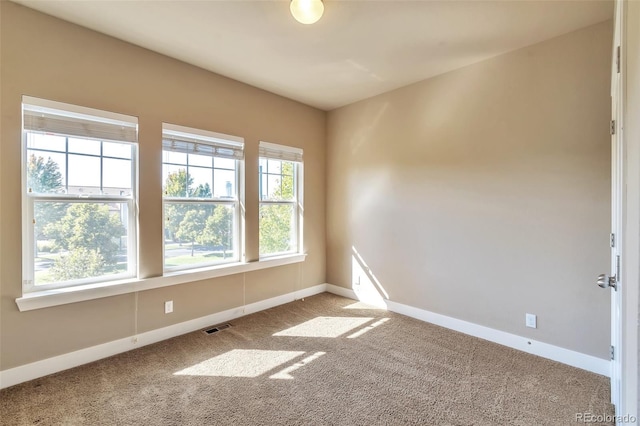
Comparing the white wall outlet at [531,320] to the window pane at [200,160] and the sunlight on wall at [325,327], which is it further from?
the window pane at [200,160]

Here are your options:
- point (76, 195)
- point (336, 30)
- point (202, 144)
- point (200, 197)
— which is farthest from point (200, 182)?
point (336, 30)

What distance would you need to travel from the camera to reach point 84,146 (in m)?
2.49

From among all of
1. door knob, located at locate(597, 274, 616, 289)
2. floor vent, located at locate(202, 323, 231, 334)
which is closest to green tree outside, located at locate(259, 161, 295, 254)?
floor vent, located at locate(202, 323, 231, 334)

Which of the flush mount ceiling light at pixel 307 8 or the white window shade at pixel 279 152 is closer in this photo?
the flush mount ceiling light at pixel 307 8

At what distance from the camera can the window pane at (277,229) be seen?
3.85 metres

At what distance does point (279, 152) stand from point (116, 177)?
1.89 m

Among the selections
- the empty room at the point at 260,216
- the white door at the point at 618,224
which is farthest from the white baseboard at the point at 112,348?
the white door at the point at 618,224

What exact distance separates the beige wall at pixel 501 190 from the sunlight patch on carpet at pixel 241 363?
1765mm

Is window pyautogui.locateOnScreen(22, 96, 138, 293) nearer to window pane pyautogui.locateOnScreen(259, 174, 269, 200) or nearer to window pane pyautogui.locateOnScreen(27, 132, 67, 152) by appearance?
window pane pyautogui.locateOnScreen(27, 132, 67, 152)

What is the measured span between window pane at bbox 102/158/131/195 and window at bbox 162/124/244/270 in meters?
0.32

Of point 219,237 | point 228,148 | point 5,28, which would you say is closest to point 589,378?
point 219,237

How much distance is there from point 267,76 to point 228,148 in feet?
3.07

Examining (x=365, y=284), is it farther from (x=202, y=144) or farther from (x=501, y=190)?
(x=202, y=144)

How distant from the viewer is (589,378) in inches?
88.7
